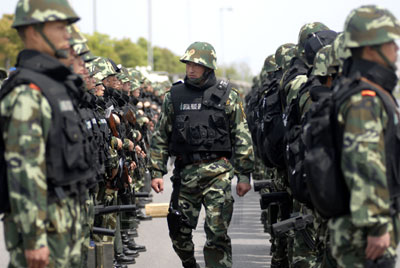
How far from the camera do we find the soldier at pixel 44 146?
4375 millimetres

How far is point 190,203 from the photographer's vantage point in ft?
24.4

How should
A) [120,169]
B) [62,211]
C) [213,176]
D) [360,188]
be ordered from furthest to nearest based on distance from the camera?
[120,169]
[213,176]
[62,211]
[360,188]

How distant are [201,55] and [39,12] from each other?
10.2 feet

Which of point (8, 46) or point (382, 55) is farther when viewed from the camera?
point (8, 46)

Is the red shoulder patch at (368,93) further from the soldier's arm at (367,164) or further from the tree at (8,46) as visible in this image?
the tree at (8,46)

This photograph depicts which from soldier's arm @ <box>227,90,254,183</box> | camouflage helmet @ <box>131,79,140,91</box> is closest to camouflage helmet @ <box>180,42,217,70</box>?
soldier's arm @ <box>227,90,254,183</box>

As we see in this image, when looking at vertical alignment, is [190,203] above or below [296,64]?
below

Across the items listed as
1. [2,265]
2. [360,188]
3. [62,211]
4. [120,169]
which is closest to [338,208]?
[360,188]

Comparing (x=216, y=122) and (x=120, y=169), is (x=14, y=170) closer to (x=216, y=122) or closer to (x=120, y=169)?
(x=216, y=122)

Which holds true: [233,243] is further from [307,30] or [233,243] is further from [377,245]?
[377,245]

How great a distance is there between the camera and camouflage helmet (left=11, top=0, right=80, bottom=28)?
4617mm

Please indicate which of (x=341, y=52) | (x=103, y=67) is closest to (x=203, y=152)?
(x=103, y=67)

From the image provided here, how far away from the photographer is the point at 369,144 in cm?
434

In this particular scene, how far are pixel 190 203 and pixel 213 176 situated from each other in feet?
1.15
